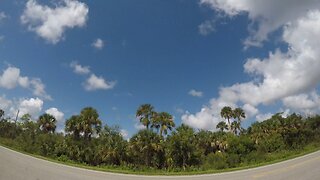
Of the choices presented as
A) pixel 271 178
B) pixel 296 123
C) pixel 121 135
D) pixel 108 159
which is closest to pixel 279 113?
pixel 296 123

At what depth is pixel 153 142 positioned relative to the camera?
46062mm

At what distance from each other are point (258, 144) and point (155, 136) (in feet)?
74.7

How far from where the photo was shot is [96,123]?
55844mm

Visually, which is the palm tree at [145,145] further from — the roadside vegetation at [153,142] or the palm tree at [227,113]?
the palm tree at [227,113]

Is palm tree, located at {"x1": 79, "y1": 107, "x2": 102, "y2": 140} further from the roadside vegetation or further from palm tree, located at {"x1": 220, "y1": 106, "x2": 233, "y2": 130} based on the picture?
palm tree, located at {"x1": 220, "y1": 106, "x2": 233, "y2": 130}

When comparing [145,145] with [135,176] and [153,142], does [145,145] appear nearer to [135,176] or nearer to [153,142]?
[153,142]

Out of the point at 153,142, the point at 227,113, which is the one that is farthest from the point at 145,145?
the point at 227,113

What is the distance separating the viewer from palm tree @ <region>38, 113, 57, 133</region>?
63.6m

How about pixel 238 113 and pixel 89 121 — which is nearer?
pixel 89 121

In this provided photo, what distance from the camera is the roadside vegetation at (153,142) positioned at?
46438mm

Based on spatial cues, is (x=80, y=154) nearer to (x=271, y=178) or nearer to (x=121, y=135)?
(x=121, y=135)

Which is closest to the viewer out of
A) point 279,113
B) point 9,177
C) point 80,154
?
point 9,177

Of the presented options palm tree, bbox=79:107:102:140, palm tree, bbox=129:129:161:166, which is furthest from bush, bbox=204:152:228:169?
palm tree, bbox=79:107:102:140

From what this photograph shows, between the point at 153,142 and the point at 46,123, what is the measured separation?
28983 millimetres
